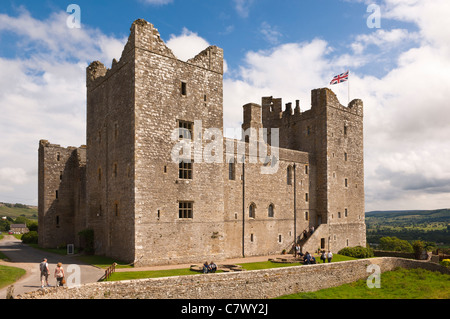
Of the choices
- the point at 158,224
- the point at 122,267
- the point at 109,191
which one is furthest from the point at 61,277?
the point at 109,191

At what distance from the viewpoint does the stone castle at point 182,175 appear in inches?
976

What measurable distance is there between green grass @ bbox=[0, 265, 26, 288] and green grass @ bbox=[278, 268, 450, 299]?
15343mm

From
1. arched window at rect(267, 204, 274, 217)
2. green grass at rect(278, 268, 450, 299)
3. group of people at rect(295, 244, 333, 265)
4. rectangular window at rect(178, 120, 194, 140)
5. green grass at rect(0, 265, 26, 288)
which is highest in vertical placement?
rectangular window at rect(178, 120, 194, 140)

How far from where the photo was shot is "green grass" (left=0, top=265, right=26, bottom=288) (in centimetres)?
1830

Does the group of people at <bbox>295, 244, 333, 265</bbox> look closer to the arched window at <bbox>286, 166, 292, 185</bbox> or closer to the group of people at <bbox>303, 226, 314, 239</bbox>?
the group of people at <bbox>303, 226, 314, 239</bbox>

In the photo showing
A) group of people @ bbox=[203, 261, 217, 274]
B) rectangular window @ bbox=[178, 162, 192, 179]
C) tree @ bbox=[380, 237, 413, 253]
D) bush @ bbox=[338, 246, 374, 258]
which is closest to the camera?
group of people @ bbox=[203, 261, 217, 274]

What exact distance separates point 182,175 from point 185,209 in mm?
2455

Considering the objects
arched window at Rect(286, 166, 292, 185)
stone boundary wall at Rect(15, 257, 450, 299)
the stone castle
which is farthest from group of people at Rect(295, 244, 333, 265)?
arched window at Rect(286, 166, 292, 185)

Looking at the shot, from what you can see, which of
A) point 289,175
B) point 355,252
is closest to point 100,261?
point 289,175

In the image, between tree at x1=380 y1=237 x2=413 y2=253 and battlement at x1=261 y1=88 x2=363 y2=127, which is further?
tree at x1=380 y1=237 x2=413 y2=253

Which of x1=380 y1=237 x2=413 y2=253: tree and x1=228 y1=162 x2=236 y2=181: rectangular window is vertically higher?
x1=228 y1=162 x2=236 y2=181: rectangular window

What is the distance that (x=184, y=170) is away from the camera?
2669 centimetres

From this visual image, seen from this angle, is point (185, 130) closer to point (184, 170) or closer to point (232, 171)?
point (184, 170)

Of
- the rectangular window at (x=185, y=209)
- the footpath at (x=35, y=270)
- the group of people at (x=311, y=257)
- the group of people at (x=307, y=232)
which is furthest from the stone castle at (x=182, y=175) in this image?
the footpath at (x=35, y=270)
